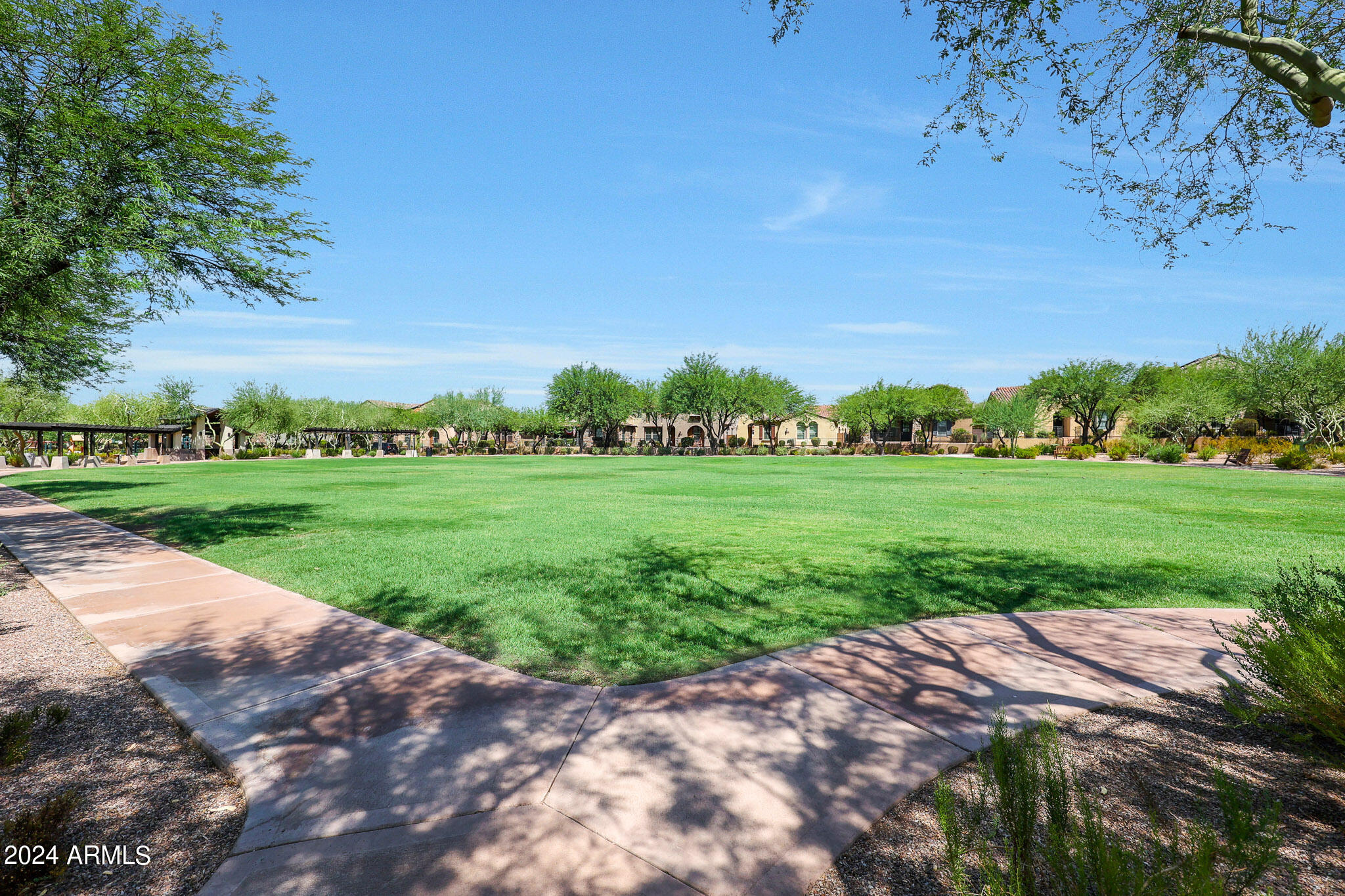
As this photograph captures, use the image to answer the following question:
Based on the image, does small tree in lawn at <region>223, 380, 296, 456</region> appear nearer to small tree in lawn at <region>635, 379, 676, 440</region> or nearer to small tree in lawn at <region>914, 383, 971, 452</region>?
small tree in lawn at <region>635, 379, 676, 440</region>

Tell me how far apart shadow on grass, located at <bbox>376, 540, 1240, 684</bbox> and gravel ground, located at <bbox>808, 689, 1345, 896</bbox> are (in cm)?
208

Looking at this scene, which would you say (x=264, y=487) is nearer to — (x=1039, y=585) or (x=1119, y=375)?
(x=1039, y=585)

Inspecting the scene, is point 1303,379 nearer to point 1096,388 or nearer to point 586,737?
point 1096,388

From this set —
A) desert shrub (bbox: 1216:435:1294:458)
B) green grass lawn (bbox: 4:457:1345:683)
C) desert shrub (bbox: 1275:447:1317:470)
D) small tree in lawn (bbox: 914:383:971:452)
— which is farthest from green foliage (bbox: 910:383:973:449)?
green grass lawn (bbox: 4:457:1345:683)

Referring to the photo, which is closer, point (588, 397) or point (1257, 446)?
point (1257, 446)

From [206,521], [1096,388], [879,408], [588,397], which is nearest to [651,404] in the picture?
[588,397]

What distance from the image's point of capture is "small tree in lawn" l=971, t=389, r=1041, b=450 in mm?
63750

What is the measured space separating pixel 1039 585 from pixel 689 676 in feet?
16.6

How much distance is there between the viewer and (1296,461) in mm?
30156

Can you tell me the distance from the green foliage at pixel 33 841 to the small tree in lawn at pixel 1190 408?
6004cm

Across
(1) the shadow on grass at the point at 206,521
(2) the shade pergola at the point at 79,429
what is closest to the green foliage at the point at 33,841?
(1) the shadow on grass at the point at 206,521

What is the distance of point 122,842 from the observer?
2705 mm

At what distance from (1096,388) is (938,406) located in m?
16.5

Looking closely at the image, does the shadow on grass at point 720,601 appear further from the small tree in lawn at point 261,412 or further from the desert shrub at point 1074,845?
the small tree in lawn at point 261,412
